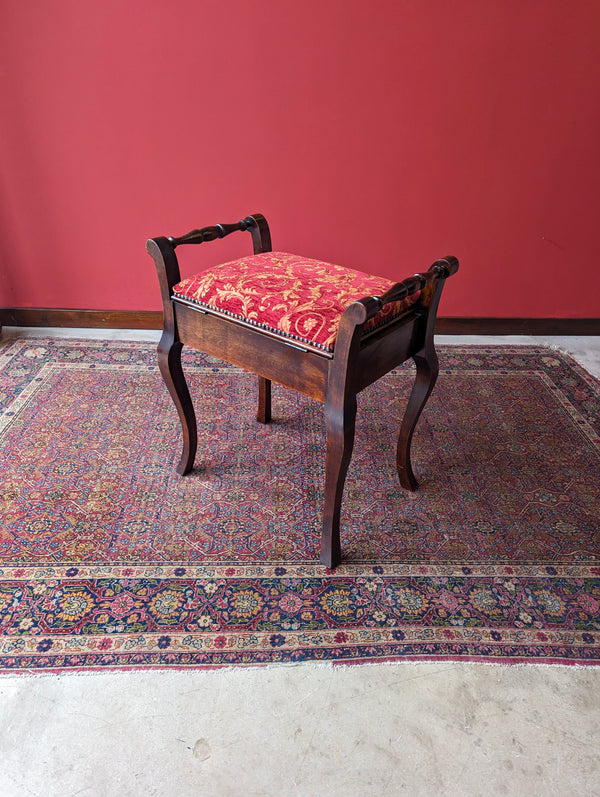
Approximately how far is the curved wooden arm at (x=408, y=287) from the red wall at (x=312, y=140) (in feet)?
4.08

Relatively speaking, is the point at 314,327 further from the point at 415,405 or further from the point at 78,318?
the point at 78,318

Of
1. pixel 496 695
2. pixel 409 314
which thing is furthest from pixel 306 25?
pixel 496 695

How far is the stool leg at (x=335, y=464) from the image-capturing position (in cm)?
141

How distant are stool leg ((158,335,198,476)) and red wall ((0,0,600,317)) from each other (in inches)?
44.5

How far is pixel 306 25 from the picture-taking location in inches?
91.0

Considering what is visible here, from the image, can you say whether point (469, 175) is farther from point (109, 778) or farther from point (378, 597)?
point (109, 778)

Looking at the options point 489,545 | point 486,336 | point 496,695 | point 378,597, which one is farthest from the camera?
point 486,336

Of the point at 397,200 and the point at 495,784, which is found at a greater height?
the point at 397,200

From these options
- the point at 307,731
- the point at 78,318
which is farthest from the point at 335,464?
the point at 78,318

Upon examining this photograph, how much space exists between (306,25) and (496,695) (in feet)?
8.04

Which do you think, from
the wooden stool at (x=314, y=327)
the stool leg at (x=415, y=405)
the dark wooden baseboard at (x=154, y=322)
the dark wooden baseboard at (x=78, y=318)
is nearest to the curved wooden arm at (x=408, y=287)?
the wooden stool at (x=314, y=327)

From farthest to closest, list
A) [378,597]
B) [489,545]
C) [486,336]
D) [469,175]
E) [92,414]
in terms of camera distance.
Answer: [486,336] < [469,175] < [92,414] < [489,545] < [378,597]

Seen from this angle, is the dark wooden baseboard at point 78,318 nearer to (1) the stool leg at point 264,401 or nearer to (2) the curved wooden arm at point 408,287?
(1) the stool leg at point 264,401

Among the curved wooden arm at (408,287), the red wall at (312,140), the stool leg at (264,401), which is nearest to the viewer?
the curved wooden arm at (408,287)
